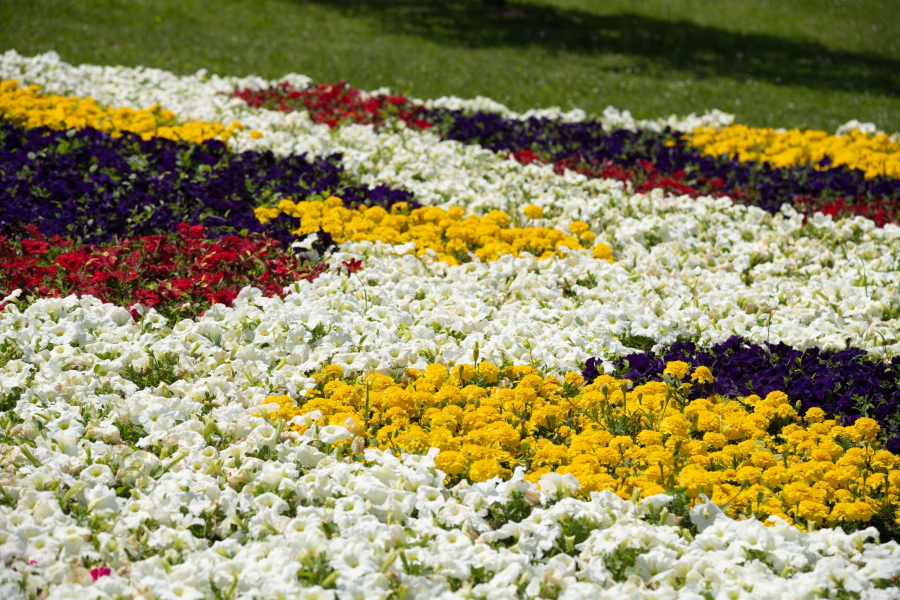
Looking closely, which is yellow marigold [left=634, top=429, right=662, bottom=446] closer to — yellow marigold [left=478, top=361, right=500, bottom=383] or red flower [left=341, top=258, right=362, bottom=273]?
yellow marigold [left=478, top=361, right=500, bottom=383]

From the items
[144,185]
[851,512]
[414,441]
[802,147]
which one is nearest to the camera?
[851,512]

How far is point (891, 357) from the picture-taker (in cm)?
423

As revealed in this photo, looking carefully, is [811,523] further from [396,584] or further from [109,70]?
[109,70]

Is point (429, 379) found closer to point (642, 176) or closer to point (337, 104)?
point (642, 176)

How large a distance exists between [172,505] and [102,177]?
3958mm

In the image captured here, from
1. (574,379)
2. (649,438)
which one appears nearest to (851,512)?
(649,438)

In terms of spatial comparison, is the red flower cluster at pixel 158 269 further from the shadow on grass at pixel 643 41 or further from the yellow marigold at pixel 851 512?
the shadow on grass at pixel 643 41

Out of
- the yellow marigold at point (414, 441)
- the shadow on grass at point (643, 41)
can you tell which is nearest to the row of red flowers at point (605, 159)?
the yellow marigold at point (414, 441)

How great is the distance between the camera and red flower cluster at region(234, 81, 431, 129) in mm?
8539

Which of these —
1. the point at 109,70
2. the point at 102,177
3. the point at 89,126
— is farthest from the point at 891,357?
the point at 109,70

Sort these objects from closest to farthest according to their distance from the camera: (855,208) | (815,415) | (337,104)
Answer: (815,415) < (855,208) < (337,104)

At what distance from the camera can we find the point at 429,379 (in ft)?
12.4

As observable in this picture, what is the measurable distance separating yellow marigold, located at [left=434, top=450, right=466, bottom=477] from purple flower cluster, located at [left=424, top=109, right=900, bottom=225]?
456 cm

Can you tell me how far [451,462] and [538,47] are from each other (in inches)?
500
